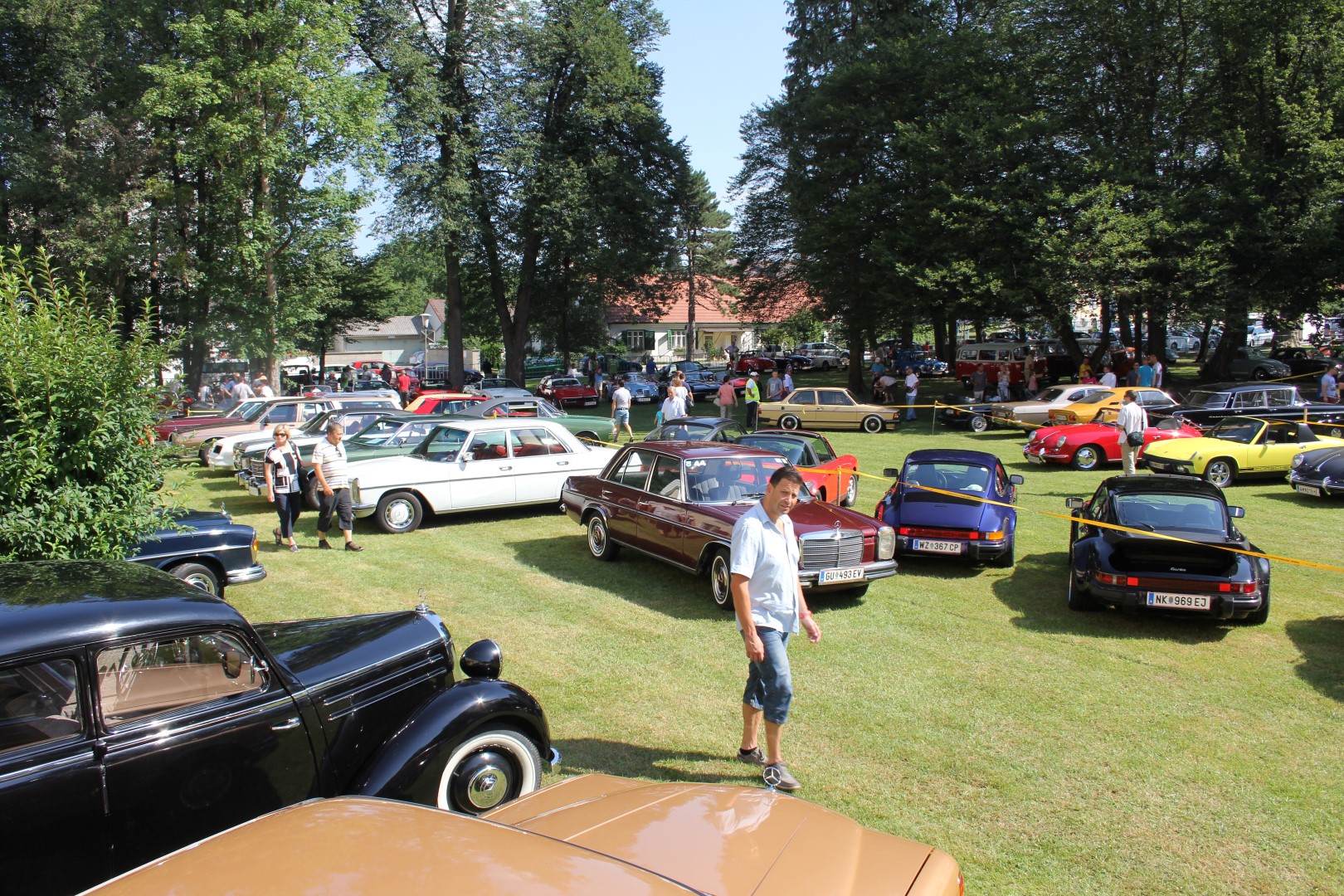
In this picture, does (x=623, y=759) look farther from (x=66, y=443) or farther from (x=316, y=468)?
(x=316, y=468)

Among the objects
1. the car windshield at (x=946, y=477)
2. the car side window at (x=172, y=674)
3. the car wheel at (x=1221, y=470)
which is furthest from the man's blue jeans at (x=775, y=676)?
the car wheel at (x=1221, y=470)

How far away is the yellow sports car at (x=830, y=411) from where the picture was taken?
26.8 m

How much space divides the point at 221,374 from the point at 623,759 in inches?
1552

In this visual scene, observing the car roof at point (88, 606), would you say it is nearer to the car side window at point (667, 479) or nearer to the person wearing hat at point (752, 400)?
the car side window at point (667, 479)

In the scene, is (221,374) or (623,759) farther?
(221,374)

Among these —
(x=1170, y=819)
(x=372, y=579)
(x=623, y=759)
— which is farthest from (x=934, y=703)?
(x=372, y=579)

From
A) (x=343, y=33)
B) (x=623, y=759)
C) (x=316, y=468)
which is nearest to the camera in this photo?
(x=623, y=759)

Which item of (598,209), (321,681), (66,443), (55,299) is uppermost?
(598,209)

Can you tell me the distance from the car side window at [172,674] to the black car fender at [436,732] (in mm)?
698

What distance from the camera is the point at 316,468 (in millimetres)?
11133

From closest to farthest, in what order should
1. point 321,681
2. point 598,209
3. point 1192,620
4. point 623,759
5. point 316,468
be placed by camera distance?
point 321,681
point 623,759
point 1192,620
point 316,468
point 598,209

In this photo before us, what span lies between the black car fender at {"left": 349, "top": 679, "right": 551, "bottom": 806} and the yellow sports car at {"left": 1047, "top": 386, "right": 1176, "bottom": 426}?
69.9 feet

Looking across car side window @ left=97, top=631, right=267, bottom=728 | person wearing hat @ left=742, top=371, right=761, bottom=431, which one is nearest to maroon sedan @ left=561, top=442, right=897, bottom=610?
car side window @ left=97, top=631, right=267, bottom=728

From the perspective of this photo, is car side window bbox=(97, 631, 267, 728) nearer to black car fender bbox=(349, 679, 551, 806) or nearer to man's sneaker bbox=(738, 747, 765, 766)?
black car fender bbox=(349, 679, 551, 806)
